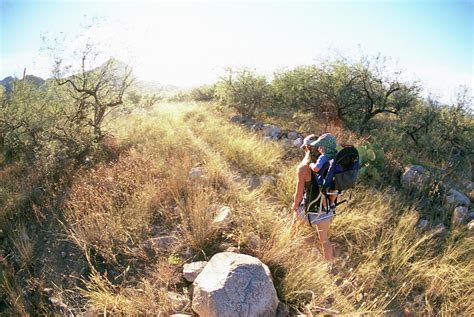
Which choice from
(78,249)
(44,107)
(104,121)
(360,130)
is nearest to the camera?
(78,249)

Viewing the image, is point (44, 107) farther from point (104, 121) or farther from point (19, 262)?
point (19, 262)

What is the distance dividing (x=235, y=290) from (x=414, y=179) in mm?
5183

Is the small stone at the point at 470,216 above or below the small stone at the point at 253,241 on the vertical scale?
below

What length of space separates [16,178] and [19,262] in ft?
9.78

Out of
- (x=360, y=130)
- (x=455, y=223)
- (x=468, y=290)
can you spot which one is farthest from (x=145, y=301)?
(x=360, y=130)

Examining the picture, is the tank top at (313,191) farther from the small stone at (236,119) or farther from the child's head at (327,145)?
the small stone at (236,119)

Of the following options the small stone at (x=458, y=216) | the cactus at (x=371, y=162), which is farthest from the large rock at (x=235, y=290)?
the cactus at (x=371, y=162)

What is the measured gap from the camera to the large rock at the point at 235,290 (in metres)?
2.46

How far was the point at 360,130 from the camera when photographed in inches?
409

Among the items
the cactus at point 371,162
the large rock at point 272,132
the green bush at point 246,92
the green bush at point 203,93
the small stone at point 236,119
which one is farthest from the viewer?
the green bush at point 203,93

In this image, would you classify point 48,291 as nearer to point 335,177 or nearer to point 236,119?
point 335,177

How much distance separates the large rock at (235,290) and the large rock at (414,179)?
4.64 meters

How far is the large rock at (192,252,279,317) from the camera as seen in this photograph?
2.46m

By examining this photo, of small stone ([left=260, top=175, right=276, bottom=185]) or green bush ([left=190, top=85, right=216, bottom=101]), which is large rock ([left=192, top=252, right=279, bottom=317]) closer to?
small stone ([left=260, top=175, right=276, bottom=185])
